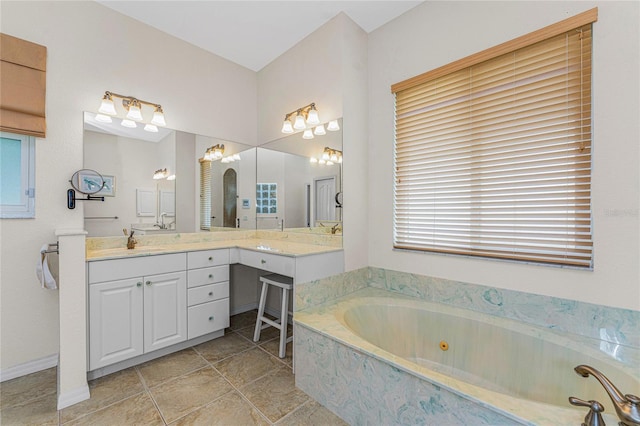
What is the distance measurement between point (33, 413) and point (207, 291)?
112 centimetres

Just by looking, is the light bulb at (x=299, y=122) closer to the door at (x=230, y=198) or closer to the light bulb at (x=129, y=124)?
the door at (x=230, y=198)

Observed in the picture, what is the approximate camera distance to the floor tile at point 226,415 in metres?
1.47

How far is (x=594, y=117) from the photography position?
1405mm

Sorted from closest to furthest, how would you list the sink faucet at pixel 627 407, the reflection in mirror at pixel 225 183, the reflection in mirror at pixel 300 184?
the sink faucet at pixel 627 407, the reflection in mirror at pixel 300 184, the reflection in mirror at pixel 225 183

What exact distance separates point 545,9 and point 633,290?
161 cm

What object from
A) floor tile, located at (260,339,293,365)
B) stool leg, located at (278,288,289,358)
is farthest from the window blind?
floor tile, located at (260,339,293,365)

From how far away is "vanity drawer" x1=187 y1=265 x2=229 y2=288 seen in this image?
2.19 metres

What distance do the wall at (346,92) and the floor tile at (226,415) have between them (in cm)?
121

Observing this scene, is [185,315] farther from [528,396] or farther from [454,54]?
[454,54]

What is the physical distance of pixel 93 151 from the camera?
209 centimetres

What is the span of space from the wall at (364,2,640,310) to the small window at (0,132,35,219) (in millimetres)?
2648

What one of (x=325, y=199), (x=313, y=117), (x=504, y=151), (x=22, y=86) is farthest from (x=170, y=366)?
(x=504, y=151)

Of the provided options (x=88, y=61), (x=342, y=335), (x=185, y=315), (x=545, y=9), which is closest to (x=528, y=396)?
(x=342, y=335)

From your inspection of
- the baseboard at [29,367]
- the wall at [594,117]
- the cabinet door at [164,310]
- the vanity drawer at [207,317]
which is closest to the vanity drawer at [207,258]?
the cabinet door at [164,310]
